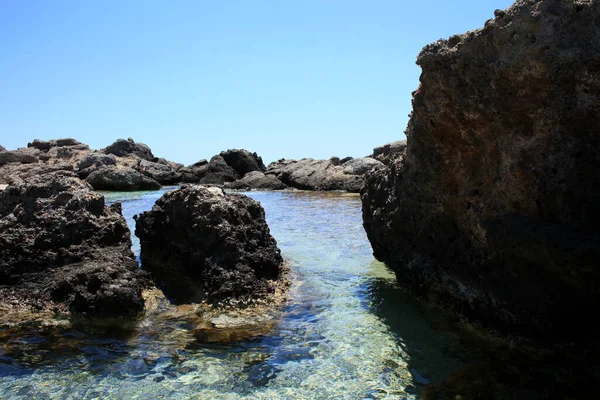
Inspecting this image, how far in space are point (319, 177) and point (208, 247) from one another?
2582 centimetres

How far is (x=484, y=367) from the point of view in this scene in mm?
5031

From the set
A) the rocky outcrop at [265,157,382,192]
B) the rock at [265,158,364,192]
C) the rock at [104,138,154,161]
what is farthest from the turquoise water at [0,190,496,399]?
the rock at [104,138,154,161]

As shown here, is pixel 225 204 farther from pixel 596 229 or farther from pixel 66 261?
pixel 596 229

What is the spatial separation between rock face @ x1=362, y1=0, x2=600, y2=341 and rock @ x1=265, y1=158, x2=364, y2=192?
930 inches

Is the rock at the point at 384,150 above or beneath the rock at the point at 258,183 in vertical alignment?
above

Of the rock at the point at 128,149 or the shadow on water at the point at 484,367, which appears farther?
the rock at the point at 128,149

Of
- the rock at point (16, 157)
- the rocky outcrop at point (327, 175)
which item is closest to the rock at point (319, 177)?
the rocky outcrop at point (327, 175)

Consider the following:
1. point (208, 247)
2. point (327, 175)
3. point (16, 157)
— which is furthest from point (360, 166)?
point (208, 247)

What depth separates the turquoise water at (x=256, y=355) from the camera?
4.74 m

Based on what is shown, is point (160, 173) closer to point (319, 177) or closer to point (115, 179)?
point (115, 179)

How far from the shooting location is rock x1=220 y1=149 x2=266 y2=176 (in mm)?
41312

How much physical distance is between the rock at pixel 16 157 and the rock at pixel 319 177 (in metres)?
16.8

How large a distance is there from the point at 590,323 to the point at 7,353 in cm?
546

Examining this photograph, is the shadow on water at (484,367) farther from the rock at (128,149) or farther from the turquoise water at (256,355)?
the rock at (128,149)
